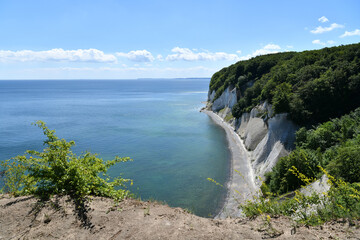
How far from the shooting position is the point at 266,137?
3597 centimetres

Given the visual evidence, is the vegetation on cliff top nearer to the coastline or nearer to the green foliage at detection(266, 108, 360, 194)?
the green foliage at detection(266, 108, 360, 194)

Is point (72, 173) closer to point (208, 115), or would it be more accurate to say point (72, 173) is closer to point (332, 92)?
point (332, 92)

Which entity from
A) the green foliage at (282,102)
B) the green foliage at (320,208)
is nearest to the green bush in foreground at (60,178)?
the green foliage at (320,208)

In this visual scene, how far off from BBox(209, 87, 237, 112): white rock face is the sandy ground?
61787 mm

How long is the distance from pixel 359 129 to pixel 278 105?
12.8 meters

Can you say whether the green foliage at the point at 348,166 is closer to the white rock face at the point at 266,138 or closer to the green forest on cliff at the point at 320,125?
the green forest on cliff at the point at 320,125

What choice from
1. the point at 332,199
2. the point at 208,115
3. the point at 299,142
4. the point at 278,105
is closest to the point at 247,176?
the point at 299,142

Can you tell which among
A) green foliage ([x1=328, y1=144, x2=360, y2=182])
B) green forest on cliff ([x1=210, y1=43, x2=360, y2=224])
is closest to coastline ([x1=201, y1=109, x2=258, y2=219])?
green forest on cliff ([x1=210, y1=43, x2=360, y2=224])


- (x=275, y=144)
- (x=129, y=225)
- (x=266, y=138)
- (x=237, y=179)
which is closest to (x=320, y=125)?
(x=275, y=144)

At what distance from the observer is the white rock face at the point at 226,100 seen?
68.3m

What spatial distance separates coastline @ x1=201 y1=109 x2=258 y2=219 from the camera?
24.0 meters

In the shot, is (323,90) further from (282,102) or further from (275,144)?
(275,144)

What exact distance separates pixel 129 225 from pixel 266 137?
109 feet

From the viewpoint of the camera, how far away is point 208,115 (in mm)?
81938
